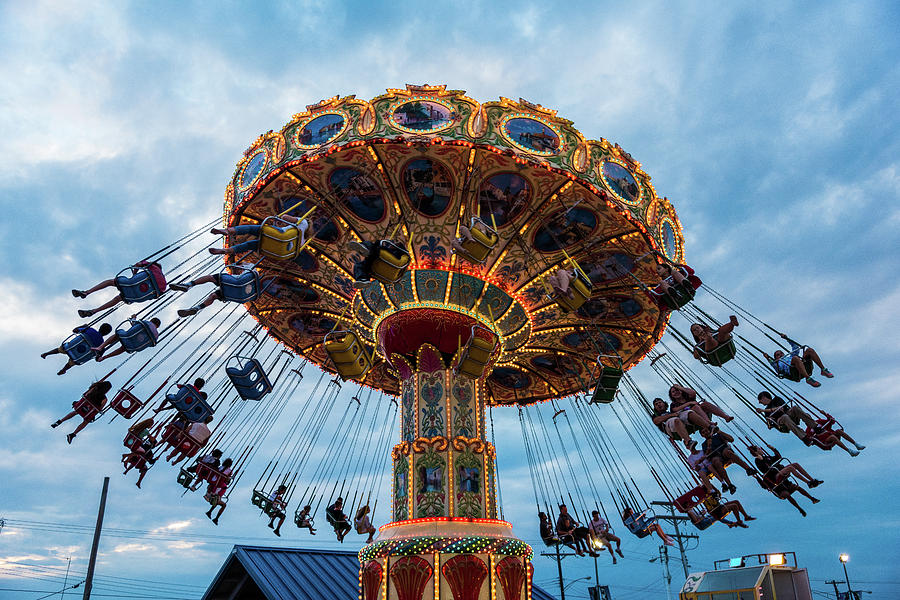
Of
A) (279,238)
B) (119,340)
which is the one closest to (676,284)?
(279,238)

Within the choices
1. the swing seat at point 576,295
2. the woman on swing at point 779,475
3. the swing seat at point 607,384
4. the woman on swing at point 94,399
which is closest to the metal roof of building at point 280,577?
the woman on swing at point 94,399

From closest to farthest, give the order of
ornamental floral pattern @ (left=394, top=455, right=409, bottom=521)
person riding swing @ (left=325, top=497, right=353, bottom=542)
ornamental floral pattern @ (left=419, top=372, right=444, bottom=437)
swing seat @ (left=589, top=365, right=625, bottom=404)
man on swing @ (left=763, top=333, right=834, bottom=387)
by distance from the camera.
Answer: man on swing @ (left=763, top=333, right=834, bottom=387)
swing seat @ (left=589, top=365, right=625, bottom=404)
ornamental floral pattern @ (left=394, top=455, right=409, bottom=521)
ornamental floral pattern @ (left=419, top=372, right=444, bottom=437)
person riding swing @ (left=325, top=497, right=353, bottom=542)

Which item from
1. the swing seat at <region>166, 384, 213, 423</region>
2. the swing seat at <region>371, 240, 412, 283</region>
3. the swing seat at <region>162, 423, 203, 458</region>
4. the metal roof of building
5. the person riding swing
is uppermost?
the swing seat at <region>371, 240, 412, 283</region>

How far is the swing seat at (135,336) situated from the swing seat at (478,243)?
587cm

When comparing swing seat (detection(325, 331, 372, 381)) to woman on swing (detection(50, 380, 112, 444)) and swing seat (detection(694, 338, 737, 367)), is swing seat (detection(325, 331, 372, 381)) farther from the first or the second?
swing seat (detection(694, 338, 737, 367))

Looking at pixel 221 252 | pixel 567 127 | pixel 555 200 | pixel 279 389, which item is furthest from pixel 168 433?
pixel 567 127

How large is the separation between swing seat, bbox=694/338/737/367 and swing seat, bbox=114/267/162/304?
34.0ft

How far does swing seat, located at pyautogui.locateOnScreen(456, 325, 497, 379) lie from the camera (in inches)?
508

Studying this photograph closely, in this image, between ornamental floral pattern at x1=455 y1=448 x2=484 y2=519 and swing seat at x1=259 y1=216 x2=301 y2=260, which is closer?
swing seat at x1=259 y1=216 x2=301 y2=260

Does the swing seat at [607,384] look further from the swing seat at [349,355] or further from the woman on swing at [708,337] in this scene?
the swing seat at [349,355]

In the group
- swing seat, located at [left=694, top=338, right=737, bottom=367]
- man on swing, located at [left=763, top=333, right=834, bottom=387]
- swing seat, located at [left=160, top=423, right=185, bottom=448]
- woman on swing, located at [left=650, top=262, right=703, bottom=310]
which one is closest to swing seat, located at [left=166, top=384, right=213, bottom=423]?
swing seat, located at [left=160, top=423, right=185, bottom=448]

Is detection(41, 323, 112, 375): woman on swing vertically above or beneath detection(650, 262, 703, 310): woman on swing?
beneath

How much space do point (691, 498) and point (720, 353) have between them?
10.0 ft

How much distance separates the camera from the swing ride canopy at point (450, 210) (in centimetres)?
1252
